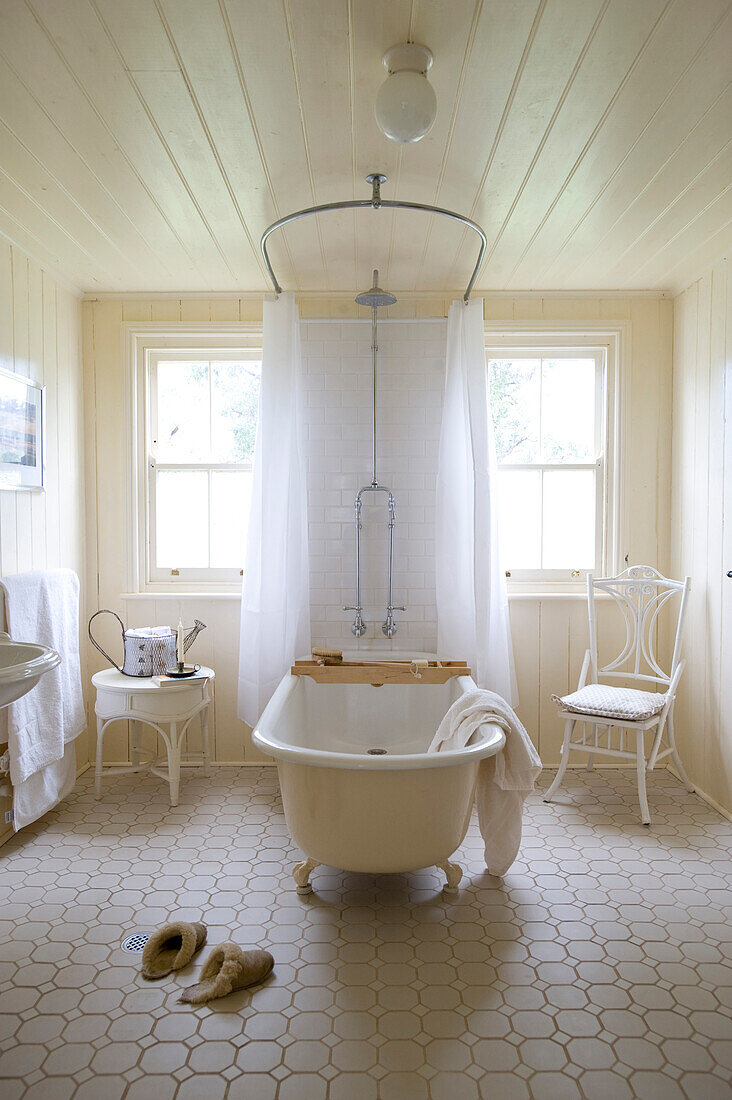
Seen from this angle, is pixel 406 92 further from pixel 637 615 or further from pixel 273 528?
pixel 637 615

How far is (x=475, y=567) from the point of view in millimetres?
3455

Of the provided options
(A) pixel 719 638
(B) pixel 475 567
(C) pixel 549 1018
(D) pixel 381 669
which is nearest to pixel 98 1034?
(C) pixel 549 1018

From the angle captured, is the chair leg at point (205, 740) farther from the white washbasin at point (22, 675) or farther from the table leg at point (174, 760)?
the white washbasin at point (22, 675)

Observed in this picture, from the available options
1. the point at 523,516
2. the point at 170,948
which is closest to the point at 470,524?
the point at 523,516

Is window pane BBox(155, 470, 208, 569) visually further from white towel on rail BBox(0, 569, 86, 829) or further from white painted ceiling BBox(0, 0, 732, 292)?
white painted ceiling BBox(0, 0, 732, 292)

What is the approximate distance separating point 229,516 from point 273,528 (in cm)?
48

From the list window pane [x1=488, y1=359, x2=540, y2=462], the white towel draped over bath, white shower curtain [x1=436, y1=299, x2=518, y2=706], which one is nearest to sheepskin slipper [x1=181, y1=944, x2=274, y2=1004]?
the white towel draped over bath

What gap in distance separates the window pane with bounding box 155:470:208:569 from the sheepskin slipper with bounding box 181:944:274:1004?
2116 mm

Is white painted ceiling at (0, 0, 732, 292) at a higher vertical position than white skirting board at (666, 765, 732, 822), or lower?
higher

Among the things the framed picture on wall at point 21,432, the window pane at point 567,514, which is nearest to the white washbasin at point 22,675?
the framed picture on wall at point 21,432

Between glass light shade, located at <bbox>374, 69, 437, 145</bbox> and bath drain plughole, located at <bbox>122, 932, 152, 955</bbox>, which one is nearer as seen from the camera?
glass light shade, located at <bbox>374, 69, 437, 145</bbox>

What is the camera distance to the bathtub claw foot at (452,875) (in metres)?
2.48

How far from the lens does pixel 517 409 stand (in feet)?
12.4

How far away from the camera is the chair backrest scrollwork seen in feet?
11.4
